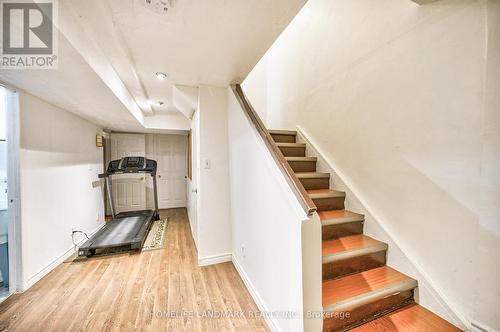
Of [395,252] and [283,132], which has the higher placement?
[283,132]

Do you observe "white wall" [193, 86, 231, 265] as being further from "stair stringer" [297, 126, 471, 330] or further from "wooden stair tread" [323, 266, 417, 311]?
"wooden stair tread" [323, 266, 417, 311]

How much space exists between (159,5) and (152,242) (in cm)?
311

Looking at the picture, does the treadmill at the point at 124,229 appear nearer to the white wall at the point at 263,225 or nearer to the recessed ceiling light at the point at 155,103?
the recessed ceiling light at the point at 155,103

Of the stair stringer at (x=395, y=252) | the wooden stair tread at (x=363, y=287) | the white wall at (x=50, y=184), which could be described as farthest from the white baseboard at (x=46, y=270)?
the stair stringer at (x=395, y=252)

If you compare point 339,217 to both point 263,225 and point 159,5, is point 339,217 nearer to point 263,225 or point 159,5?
point 263,225

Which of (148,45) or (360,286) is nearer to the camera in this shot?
A: (360,286)

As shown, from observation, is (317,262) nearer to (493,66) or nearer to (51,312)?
(493,66)

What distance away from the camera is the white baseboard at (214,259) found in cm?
243

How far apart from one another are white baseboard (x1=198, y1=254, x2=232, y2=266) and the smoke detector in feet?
7.90

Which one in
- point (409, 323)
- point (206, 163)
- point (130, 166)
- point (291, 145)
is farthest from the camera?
point (130, 166)

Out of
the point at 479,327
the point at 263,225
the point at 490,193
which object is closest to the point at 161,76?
the point at 263,225

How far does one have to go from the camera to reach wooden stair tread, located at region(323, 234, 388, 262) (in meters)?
1.55

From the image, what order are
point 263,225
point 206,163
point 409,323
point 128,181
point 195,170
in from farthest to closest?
point 128,181
point 195,170
point 206,163
point 263,225
point 409,323

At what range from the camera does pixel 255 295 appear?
177cm
